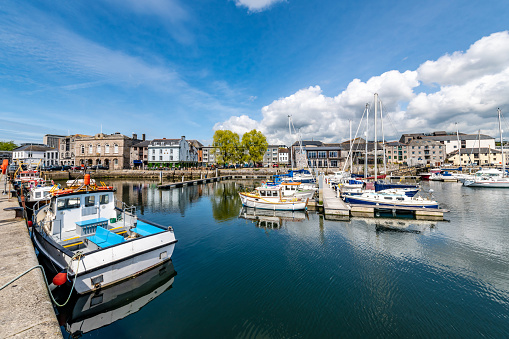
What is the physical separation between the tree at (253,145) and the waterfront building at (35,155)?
2589 inches

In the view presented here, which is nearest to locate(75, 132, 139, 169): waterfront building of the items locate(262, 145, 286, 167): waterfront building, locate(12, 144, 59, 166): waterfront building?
locate(12, 144, 59, 166): waterfront building

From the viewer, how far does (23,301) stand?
6.35 metres

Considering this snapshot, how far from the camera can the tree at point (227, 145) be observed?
78.9 m

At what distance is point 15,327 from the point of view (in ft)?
17.3

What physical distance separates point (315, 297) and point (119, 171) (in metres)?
78.5

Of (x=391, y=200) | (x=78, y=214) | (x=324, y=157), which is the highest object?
(x=324, y=157)

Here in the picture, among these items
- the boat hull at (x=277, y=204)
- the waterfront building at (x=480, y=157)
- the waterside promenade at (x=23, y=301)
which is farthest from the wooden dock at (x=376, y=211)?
the waterfront building at (x=480, y=157)

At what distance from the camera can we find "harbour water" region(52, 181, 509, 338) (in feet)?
26.5

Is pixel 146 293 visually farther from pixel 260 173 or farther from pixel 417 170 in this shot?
pixel 417 170

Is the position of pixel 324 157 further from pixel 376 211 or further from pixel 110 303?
pixel 110 303

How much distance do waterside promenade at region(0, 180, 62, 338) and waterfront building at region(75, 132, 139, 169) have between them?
3045 inches

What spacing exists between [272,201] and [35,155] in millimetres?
93296

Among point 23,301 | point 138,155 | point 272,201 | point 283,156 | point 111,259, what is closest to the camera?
point 23,301

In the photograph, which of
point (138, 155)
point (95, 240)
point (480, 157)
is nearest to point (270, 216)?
point (95, 240)
